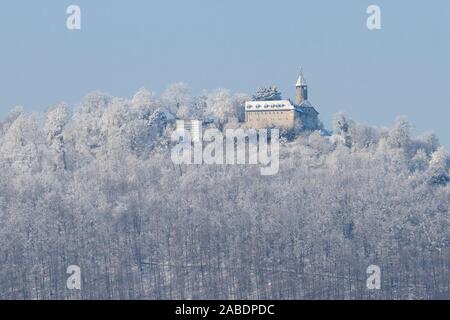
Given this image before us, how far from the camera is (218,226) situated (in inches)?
4390

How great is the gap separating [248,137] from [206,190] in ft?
57.3

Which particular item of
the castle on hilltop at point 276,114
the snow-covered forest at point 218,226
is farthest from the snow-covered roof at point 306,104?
the snow-covered forest at point 218,226

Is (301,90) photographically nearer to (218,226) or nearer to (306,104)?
(306,104)

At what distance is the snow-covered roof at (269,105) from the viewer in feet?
467

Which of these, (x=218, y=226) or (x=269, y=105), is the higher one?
(x=269, y=105)

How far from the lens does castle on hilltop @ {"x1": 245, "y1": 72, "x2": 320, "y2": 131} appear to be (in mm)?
141000

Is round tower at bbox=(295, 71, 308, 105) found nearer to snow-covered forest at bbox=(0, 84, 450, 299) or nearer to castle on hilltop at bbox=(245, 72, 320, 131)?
castle on hilltop at bbox=(245, 72, 320, 131)

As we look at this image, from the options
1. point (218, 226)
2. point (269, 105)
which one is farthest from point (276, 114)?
point (218, 226)

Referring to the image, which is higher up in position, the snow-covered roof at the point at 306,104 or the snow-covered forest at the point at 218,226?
the snow-covered roof at the point at 306,104

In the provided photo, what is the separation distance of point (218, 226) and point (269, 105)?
106ft

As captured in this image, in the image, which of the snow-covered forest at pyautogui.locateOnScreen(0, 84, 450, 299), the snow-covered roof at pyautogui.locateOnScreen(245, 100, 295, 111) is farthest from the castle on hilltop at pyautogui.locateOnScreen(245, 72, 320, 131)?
the snow-covered forest at pyautogui.locateOnScreen(0, 84, 450, 299)

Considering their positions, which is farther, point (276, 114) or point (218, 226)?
point (276, 114)

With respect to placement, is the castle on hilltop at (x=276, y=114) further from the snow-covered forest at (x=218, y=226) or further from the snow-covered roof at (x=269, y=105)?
the snow-covered forest at (x=218, y=226)
